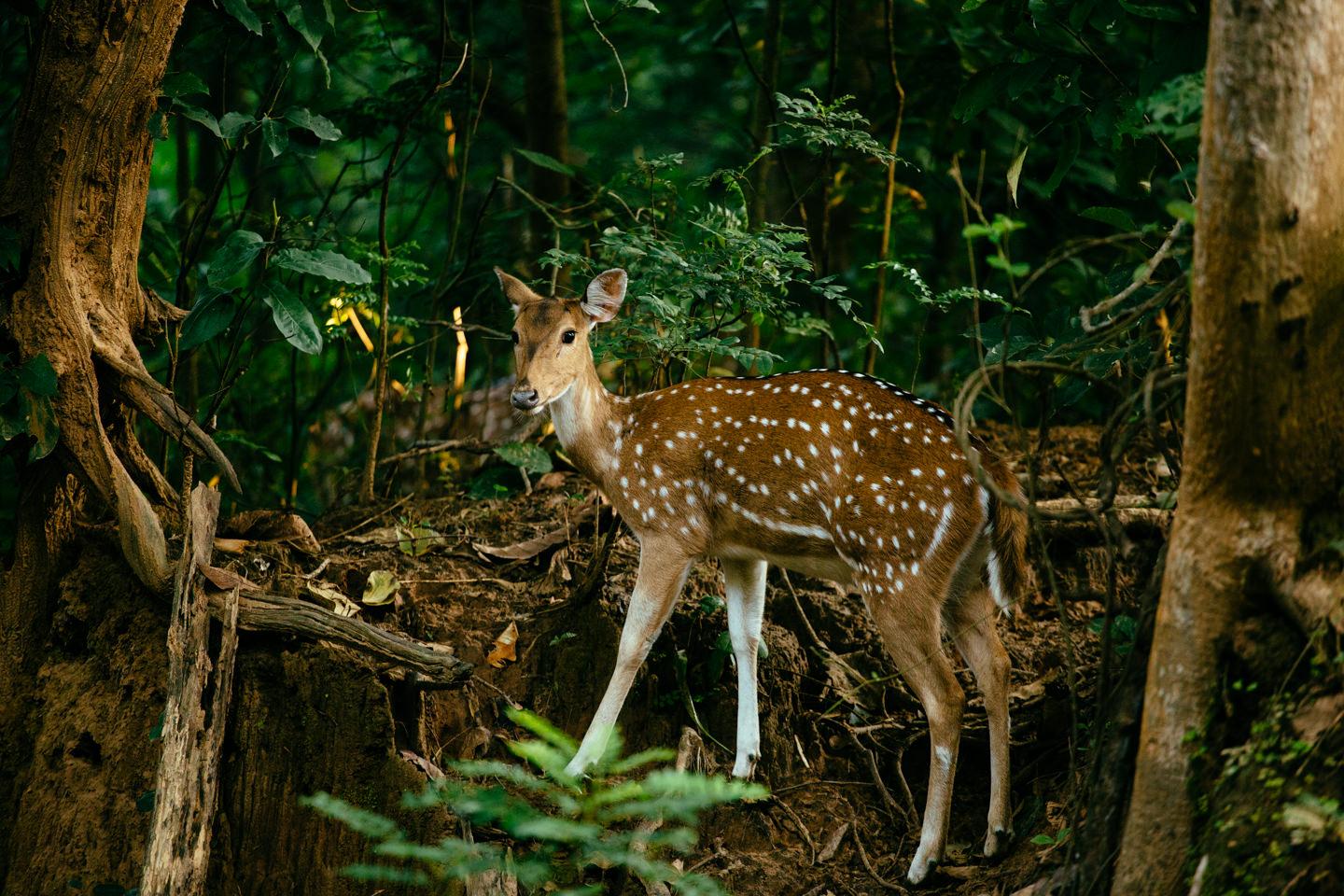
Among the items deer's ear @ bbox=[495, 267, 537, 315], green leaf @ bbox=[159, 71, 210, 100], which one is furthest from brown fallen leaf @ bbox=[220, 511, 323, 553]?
green leaf @ bbox=[159, 71, 210, 100]

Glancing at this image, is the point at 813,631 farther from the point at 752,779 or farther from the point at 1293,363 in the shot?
the point at 1293,363

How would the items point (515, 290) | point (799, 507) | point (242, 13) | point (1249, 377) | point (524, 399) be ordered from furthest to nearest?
1. point (515, 290)
2. point (524, 399)
3. point (242, 13)
4. point (799, 507)
5. point (1249, 377)

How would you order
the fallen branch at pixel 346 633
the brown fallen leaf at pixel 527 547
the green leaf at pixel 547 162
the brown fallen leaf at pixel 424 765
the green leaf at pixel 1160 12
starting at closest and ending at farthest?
the green leaf at pixel 1160 12
the fallen branch at pixel 346 633
the brown fallen leaf at pixel 424 765
the brown fallen leaf at pixel 527 547
the green leaf at pixel 547 162

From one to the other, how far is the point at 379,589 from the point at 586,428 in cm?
127

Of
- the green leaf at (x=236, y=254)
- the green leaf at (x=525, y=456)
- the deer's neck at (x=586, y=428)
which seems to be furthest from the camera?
the green leaf at (x=525, y=456)

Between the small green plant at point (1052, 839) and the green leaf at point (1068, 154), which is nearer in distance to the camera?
the small green plant at point (1052, 839)

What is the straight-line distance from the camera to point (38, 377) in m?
5.39

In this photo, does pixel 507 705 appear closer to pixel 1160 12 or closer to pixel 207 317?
pixel 207 317

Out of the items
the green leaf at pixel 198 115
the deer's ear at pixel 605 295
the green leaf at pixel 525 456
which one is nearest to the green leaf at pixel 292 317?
the green leaf at pixel 198 115

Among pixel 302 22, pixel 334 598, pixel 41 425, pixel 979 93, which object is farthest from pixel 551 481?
pixel 979 93

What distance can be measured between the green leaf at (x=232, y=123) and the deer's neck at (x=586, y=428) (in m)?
1.94

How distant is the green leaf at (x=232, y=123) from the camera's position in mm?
5828

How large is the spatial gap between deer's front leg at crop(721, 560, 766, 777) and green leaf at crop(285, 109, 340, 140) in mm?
2777

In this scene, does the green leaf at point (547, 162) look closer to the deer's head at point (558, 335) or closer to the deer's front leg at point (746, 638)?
the deer's head at point (558, 335)
